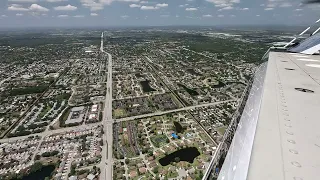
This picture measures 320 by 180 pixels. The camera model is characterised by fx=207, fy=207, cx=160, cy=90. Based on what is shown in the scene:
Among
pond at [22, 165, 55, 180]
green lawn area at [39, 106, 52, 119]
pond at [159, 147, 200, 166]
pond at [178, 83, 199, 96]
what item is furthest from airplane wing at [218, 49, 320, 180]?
pond at [178, 83, 199, 96]

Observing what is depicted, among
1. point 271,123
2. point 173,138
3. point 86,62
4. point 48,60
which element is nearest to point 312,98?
point 271,123

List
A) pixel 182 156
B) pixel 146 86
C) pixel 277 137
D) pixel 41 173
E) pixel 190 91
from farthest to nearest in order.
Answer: pixel 146 86, pixel 190 91, pixel 182 156, pixel 41 173, pixel 277 137

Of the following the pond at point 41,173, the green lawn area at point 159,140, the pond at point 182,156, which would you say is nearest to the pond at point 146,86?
the green lawn area at point 159,140

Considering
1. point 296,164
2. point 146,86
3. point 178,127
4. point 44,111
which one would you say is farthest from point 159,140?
point 296,164

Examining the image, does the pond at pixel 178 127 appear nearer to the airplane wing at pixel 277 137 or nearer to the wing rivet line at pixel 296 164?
the airplane wing at pixel 277 137

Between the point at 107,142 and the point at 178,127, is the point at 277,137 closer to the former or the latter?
the point at 107,142
